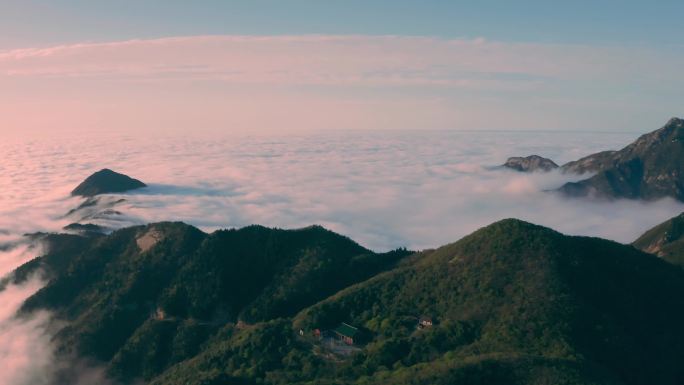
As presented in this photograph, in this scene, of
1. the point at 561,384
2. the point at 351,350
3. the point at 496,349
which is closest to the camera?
the point at 561,384

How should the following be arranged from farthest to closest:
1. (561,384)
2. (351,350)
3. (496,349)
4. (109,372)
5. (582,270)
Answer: (109,372)
(582,270)
(351,350)
(496,349)
(561,384)

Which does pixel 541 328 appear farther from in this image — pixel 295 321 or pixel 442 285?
pixel 295 321

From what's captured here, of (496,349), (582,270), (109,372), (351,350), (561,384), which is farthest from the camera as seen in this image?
(109,372)

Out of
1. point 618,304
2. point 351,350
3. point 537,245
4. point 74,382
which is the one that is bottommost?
point 74,382

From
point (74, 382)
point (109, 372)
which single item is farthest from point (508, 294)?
point (74, 382)

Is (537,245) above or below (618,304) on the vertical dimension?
above

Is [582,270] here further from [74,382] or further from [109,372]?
[74,382]

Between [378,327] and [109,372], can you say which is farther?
[109,372]

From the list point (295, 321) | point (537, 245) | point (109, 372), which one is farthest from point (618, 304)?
point (109, 372)

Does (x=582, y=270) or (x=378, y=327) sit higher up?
(x=582, y=270)
